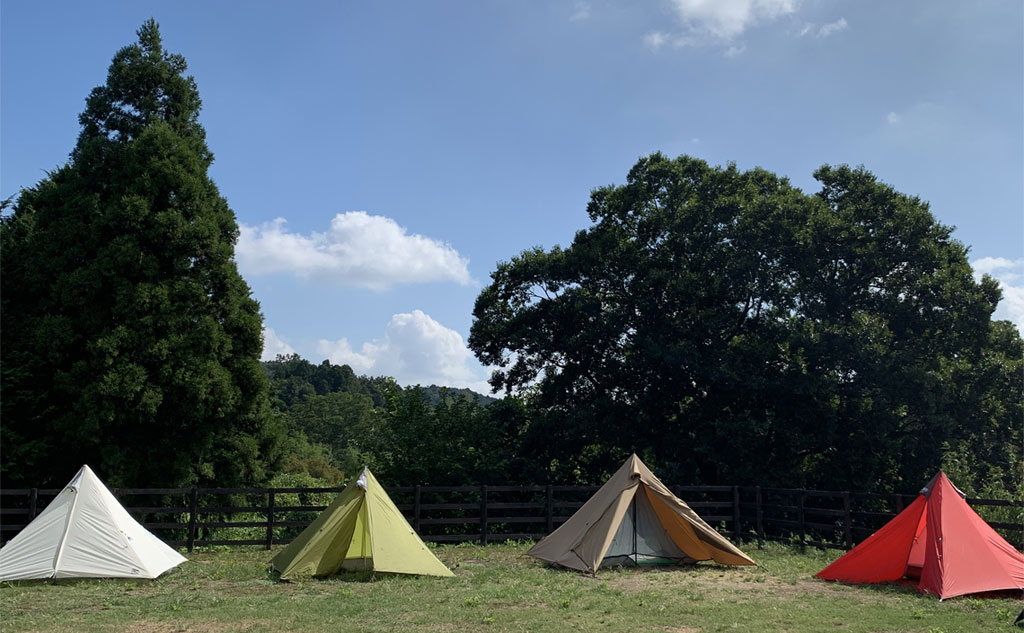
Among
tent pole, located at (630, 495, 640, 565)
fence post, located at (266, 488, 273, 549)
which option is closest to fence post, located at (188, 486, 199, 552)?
fence post, located at (266, 488, 273, 549)

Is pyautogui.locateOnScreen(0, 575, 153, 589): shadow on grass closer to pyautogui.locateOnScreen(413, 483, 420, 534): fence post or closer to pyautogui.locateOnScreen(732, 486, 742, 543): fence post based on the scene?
pyautogui.locateOnScreen(413, 483, 420, 534): fence post

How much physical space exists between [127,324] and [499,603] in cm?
1143

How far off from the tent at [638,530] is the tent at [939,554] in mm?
1974

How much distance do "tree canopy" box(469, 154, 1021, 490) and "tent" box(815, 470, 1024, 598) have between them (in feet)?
24.5

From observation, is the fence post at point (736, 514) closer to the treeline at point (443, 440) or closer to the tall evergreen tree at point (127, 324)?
the treeline at point (443, 440)

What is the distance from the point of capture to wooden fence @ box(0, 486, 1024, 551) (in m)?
14.3

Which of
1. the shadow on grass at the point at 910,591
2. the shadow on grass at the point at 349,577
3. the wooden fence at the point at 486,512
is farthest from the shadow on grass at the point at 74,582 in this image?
the shadow on grass at the point at 910,591

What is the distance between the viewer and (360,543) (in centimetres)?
1182

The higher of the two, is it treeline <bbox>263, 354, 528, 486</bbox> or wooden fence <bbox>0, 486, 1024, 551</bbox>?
treeline <bbox>263, 354, 528, 486</bbox>

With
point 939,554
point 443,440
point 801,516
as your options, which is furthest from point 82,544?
point 801,516

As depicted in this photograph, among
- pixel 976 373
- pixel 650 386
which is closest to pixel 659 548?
pixel 650 386

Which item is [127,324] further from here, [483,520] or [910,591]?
[910,591]

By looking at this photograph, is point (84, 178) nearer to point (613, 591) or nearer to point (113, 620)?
point (113, 620)

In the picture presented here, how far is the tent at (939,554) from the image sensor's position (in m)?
9.91
